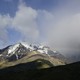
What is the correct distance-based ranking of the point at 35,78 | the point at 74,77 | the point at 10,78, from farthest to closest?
1. the point at 10,78
2. the point at 35,78
3. the point at 74,77

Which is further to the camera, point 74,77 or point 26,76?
point 26,76

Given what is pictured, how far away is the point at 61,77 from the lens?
367ft

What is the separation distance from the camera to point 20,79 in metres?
124

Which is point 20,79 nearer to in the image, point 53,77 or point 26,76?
point 26,76

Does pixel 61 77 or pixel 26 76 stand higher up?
pixel 26 76

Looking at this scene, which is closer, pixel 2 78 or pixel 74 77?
pixel 74 77

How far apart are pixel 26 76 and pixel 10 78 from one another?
1102cm

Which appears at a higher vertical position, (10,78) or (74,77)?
(10,78)

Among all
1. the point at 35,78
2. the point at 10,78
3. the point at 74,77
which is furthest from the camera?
the point at 10,78

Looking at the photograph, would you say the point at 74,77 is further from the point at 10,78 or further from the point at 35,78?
the point at 10,78

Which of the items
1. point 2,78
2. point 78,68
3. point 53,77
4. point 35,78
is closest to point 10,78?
point 2,78

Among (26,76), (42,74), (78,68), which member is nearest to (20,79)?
(26,76)

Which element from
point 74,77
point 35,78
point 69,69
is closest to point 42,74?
point 35,78

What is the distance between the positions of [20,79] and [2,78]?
684 inches
